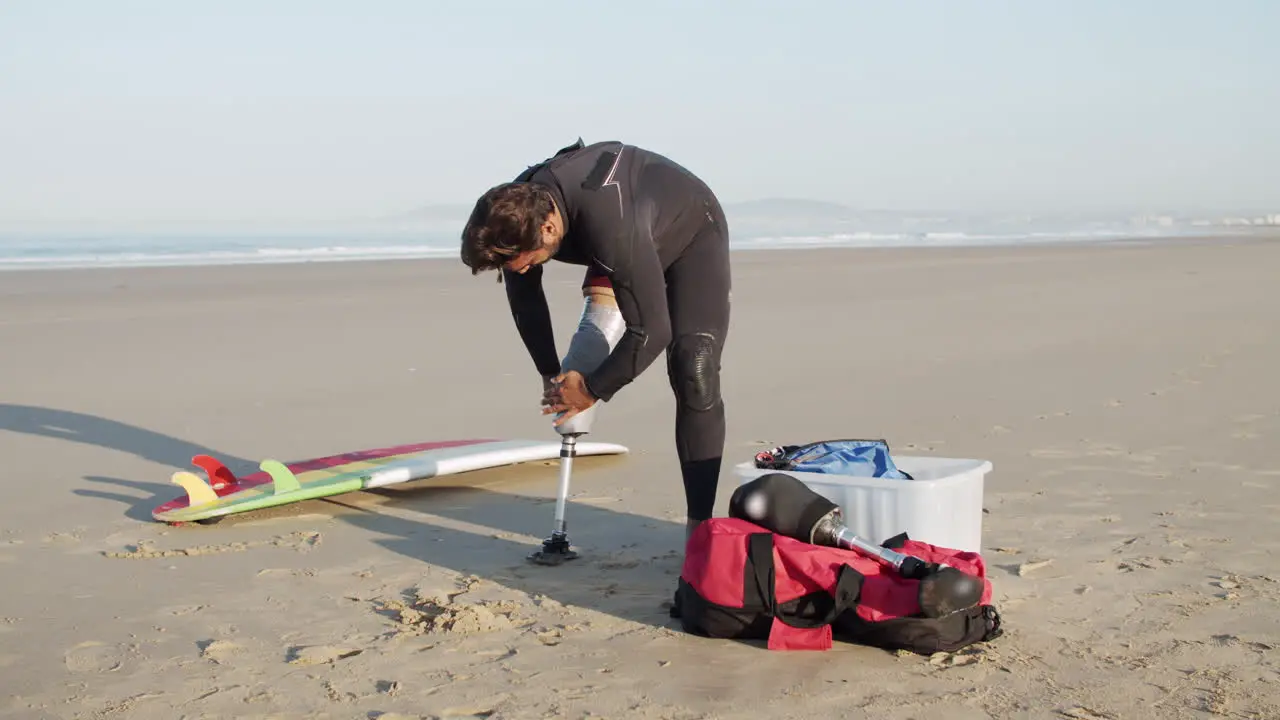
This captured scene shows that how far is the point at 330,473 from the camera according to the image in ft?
16.6

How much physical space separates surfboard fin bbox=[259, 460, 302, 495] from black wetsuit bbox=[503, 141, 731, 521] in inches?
49.7

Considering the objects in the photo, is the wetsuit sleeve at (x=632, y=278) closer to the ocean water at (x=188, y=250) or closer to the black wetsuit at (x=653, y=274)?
the black wetsuit at (x=653, y=274)

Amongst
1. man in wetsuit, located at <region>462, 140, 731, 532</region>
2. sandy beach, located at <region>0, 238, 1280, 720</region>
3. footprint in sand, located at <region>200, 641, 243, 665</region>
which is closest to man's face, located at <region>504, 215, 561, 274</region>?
man in wetsuit, located at <region>462, 140, 731, 532</region>

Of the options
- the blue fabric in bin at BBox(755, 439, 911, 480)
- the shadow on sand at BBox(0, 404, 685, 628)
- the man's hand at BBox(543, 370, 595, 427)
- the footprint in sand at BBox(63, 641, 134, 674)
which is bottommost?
the footprint in sand at BBox(63, 641, 134, 674)

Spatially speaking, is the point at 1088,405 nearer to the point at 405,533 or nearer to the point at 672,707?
the point at 405,533

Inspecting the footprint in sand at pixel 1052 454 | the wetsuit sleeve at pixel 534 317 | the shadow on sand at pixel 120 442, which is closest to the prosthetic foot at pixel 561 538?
the wetsuit sleeve at pixel 534 317

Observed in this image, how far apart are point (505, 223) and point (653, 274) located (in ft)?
1.46

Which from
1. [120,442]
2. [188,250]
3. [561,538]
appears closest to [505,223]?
[561,538]

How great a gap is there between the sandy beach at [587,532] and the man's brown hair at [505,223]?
1.02m

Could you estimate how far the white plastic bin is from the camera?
3.59m

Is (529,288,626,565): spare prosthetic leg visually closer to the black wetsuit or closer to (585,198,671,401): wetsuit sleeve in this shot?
the black wetsuit

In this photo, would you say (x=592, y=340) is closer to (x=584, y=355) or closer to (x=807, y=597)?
(x=584, y=355)

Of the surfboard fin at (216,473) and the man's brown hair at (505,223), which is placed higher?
the man's brown hair at (505,223)

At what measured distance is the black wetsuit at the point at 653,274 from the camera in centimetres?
356
